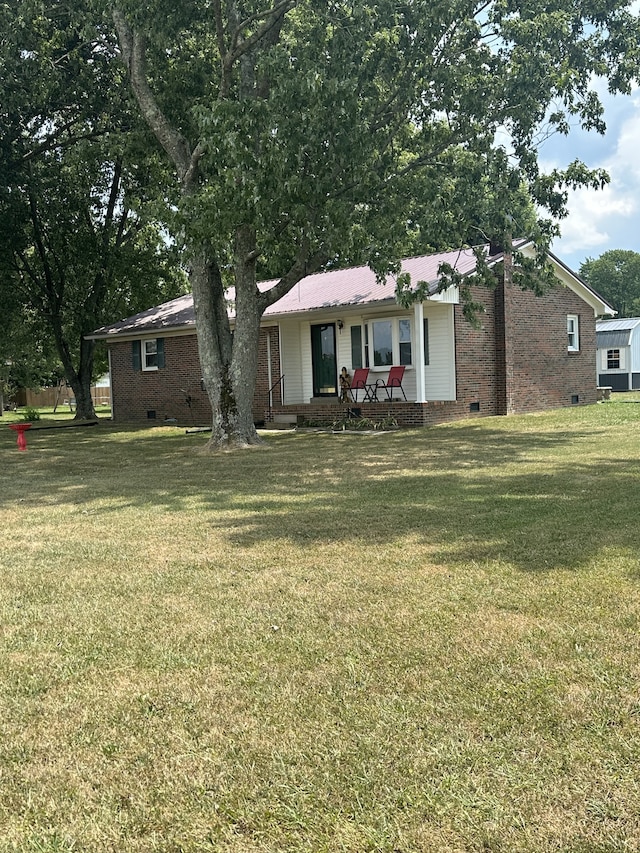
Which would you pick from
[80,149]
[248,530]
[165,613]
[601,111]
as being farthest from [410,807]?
[80,149]

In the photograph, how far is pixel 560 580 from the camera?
13.9ft

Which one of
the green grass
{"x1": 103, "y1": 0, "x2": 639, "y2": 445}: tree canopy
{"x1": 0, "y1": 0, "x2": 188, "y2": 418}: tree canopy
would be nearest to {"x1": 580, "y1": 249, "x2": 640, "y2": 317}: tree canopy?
the green grass

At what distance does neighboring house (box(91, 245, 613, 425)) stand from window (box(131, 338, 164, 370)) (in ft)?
0.11

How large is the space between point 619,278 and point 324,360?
6958 centimetres

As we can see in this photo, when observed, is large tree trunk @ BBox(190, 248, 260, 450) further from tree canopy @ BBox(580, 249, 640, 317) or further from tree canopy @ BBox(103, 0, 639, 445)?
tree canopy @ BBox(580, 249, 640, 317)

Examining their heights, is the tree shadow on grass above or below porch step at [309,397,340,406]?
below

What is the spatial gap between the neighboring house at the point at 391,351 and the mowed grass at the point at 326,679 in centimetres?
1173

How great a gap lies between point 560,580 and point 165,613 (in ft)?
7.41

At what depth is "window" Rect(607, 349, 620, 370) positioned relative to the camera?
35.4 meters

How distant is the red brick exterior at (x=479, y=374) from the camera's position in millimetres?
18578

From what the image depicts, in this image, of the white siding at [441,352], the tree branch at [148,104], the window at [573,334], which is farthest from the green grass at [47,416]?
the window at [573,334]

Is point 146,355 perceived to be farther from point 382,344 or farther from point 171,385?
point 382,344

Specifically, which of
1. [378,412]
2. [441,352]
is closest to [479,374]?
[441,352]

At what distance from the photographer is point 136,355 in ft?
78.8
